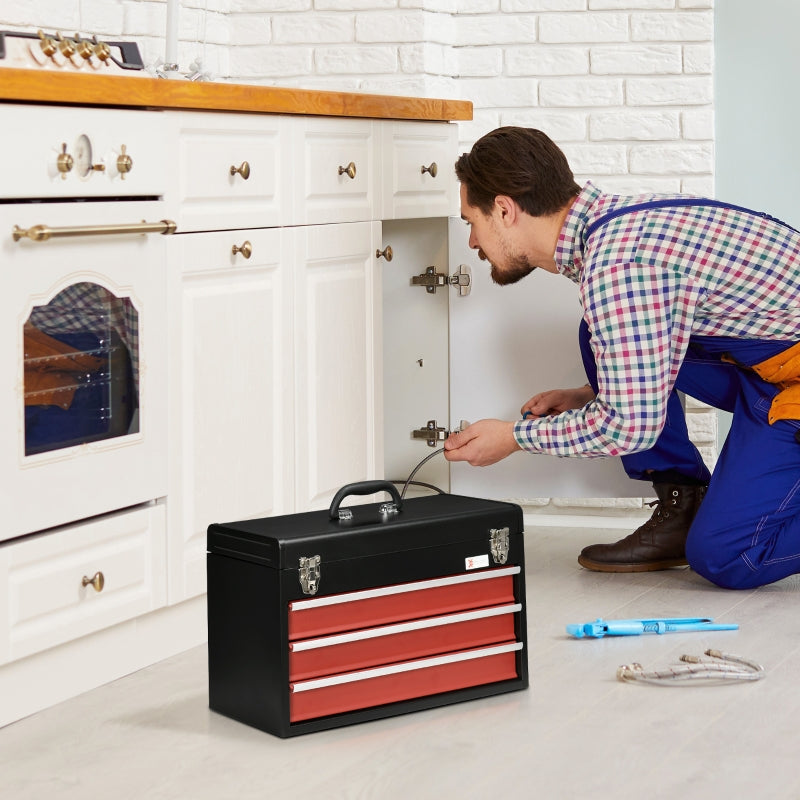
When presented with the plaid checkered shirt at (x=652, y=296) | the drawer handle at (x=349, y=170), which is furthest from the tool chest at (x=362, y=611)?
the drawer handle at (x=349, y=170)

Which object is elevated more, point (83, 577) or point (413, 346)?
point (413, 346)

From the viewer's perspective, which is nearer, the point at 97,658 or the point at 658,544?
the point at 97,658

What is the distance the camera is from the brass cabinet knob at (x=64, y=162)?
1.91 metres

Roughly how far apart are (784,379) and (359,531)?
1058 mm

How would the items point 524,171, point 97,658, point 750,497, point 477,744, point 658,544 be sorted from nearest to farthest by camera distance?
point 477,744, point 97,658, point 524,171, point 750,497, point 658,544

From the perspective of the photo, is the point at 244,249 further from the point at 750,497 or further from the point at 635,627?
the point at 750,497

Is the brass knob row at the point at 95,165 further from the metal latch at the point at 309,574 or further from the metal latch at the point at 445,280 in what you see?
the metal latch at the point at 445,280

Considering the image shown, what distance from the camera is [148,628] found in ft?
7.32

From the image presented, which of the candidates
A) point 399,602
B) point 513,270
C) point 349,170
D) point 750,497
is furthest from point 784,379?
point 399,602

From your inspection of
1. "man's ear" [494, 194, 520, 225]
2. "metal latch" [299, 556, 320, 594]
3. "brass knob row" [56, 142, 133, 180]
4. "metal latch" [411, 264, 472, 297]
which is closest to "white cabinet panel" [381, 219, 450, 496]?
"metal latch" [411, 264, 472, 297]

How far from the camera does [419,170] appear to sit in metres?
2.92

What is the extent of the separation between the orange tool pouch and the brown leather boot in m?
→ 0.31

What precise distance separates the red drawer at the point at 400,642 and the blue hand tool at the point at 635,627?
0.30 meters

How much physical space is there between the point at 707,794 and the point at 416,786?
1.15 ft
